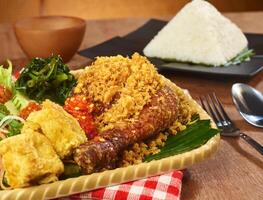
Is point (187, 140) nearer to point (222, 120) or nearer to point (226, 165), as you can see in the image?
point (226, 165)

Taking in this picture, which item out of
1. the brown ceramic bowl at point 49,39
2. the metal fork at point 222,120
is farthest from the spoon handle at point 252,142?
the brown ceramic bowl at point 49,39

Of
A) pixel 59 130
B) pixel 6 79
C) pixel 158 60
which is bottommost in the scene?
pixel 158 60

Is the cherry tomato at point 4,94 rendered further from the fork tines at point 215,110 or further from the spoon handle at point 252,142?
the spoon handle at point 252,142

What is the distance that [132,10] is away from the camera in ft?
13.2

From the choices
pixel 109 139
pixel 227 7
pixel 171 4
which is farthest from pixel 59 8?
pixel 109 139

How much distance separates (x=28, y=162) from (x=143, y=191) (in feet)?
0.80

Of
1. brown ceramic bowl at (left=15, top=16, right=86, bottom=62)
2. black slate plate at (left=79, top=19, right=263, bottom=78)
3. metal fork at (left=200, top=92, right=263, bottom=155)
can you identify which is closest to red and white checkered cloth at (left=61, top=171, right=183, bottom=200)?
metal fork at (left=200, top=92, right=263, bottom=155)

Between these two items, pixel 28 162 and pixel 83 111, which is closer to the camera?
pixel 28 162

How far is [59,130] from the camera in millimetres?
1059

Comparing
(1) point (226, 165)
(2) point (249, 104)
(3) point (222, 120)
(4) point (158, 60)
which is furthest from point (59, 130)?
(4) point (158, 60)

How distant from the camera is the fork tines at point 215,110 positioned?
1.42 m

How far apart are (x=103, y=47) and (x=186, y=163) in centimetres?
122

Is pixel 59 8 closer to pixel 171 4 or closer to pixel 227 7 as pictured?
pixel 171 4

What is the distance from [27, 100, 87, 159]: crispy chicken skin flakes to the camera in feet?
3.42
